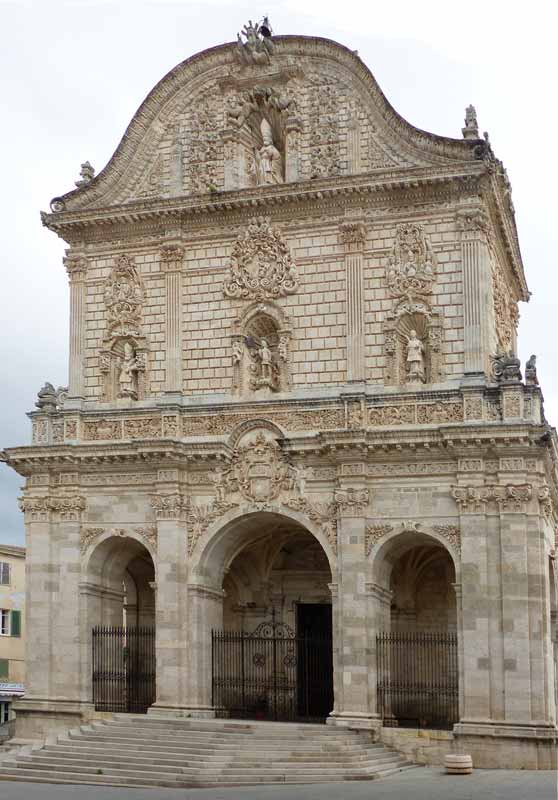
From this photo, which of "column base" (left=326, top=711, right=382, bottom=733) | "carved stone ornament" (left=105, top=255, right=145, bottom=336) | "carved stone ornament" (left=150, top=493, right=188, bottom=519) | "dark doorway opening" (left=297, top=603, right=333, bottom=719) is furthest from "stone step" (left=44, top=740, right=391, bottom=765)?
"carved stone ornament" (left=105, top=255, right=145, bottom=336)

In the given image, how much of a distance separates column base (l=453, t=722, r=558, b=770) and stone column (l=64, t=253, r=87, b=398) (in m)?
13.4

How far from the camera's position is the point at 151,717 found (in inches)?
1196

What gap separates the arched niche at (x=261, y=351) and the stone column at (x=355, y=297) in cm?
165

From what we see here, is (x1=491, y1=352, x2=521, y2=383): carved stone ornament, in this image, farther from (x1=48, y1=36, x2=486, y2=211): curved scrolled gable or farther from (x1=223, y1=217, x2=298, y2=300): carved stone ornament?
(x1=223, y1=217, x2=298, y2=300): carved stone ornament

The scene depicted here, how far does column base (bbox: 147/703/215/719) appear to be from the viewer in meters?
30.8

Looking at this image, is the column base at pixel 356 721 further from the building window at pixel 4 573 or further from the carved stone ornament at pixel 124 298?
the building window at pixel 4 573

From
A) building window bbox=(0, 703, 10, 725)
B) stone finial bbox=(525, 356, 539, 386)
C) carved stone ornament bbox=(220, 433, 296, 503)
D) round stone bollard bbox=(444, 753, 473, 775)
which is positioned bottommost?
building window bbox=(0, 703, 10, 725)

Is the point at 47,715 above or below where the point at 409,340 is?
below

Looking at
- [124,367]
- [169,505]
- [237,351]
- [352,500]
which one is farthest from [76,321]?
[352,500]

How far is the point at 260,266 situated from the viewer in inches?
1289

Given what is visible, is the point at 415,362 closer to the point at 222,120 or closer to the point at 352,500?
the point at 352,500

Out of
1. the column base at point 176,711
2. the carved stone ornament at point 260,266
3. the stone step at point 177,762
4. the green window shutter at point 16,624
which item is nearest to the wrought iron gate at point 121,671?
the column base at point 176,711

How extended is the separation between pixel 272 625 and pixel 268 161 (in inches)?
490

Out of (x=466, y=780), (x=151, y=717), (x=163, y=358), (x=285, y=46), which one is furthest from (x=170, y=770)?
(x=285, y=46)
